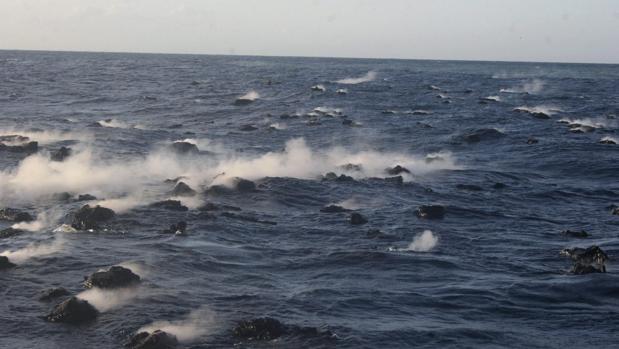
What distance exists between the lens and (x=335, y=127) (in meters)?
59.2

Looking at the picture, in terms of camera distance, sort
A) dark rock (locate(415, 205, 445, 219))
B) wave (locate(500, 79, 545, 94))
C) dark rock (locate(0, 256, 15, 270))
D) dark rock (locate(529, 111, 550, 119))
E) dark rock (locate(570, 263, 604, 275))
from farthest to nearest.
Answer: wave (locate(500, 79, 545, 94))
dark rock (locate(529, 111, 550, 119))
dark rock (locate(415, 205, 445, 219))
dark rock (locate(570, 263, 604, 275))
dark rock (locate(0, 256, 15, 270))

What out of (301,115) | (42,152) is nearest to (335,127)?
(301,115)

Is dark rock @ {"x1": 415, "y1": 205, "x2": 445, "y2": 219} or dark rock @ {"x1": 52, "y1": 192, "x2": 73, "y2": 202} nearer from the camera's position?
dark rock @ {"x1": 415, "y1": 205, "x2": 445, "y2": 219}

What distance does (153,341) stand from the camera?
15.0m

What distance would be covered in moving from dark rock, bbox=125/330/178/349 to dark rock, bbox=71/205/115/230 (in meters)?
10.7

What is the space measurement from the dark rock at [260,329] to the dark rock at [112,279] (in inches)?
169

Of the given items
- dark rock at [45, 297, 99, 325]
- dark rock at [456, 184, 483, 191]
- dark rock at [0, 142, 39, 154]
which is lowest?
dark rock at [0, 142, 39, 154]

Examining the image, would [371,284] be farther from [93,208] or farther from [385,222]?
[93,208]

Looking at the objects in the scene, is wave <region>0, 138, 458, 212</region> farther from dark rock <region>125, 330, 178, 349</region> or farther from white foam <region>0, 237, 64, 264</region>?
dark rock <region>125, 330, 178, 349</region>

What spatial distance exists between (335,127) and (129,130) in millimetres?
16459

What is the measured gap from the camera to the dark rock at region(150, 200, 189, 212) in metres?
28.7

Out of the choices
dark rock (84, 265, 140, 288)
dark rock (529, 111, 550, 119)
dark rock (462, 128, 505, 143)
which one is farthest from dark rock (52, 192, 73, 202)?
dark rock (529, 111, 550, 119)

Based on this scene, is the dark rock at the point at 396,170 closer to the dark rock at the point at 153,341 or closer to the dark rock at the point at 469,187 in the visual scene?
the dark rock at the point at 469,187

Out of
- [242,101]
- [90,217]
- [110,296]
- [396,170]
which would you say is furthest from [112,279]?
[242,101]
